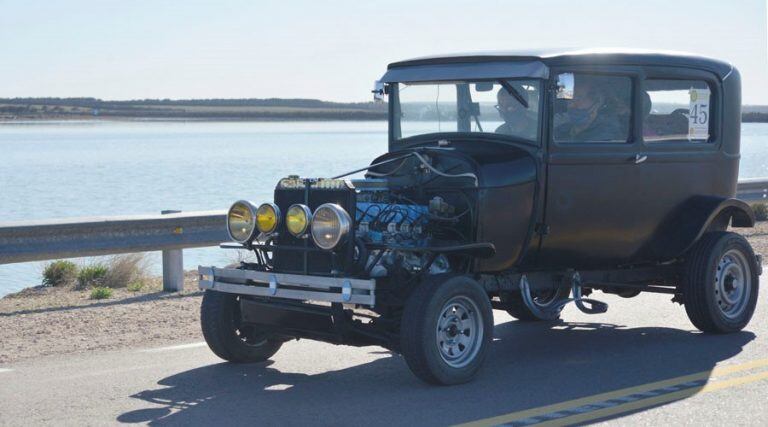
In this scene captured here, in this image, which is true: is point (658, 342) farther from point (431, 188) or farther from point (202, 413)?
point (202, 413)

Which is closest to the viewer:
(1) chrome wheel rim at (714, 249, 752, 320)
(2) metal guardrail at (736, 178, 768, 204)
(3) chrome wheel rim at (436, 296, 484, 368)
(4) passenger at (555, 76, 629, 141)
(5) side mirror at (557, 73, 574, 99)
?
(3) chrome wheel rim at (436, 296, 484, 368)

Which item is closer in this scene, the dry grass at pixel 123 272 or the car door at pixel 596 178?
the car door at pixel 596 178

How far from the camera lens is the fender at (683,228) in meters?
9.87

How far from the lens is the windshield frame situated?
8.97 m

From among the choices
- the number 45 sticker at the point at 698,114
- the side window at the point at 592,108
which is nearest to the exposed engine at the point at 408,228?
the side window at the point at 592,108

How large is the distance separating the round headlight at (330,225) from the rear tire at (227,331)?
0.91m

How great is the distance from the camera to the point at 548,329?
10312 mm

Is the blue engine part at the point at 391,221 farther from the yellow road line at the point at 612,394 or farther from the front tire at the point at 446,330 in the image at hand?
the yellow road line at the point at 612,394

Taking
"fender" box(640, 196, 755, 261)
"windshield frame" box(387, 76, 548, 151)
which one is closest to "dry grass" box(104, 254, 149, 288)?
"windshield frame" box(387, 76, 548, 151)

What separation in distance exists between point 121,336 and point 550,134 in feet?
12.1

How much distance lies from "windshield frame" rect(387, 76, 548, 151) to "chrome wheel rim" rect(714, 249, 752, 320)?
2.11 m

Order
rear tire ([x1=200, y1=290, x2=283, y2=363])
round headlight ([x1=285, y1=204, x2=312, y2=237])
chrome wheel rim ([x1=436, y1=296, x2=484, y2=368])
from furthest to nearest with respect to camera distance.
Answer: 1. rear tire ([x1=200, y1=290, x2=283, y2=363])
2. round headlight ([x1=285, y1=204, x2=312, y2=237])
3. chrome wheel rim ([x1=436, y1=296, x2=484, y2=368])

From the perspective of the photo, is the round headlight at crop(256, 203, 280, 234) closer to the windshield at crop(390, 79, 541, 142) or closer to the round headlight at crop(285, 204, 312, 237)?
the round headlight at crop(285, 204, 312, 237)

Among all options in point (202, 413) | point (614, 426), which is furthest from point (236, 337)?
point (614, 426)
